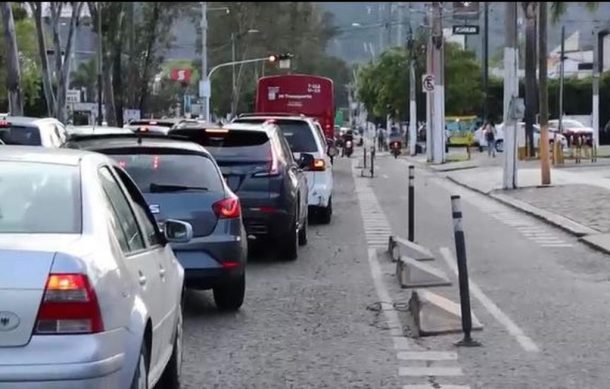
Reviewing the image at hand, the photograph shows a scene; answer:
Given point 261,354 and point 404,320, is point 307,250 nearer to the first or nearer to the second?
point 404,320

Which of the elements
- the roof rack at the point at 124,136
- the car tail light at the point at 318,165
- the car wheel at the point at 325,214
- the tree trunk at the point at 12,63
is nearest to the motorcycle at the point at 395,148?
the tree trunk at the point at 12,63

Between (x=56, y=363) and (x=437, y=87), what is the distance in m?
40.5

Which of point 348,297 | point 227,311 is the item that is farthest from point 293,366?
point 348,297

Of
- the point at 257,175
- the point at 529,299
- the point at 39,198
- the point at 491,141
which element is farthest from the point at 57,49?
the point at 39,198

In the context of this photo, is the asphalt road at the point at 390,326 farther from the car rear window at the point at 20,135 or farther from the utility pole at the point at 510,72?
the utility pole at the point at 510,72

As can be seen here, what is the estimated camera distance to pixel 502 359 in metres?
8.84

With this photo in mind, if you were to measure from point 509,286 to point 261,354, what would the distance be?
4.30 metres

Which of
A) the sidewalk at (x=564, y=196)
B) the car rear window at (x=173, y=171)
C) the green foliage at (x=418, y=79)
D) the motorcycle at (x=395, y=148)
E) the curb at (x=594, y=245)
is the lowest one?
the curb at (x=594, y=245)

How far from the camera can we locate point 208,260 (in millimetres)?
10531

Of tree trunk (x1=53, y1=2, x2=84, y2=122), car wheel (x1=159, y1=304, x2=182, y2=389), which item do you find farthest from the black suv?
tree trunk (x1=53, y1=2, x2=84, y2=122)

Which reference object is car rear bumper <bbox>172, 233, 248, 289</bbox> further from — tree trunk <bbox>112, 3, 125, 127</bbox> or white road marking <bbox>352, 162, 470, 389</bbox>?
tree trunk <bbox>112, 3, 125, 127</bbox>

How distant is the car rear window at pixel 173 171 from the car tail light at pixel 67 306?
589cm

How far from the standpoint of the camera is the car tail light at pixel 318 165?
19244 millimetres

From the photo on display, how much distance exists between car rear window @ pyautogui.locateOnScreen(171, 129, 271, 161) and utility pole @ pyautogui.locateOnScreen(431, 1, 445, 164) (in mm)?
29909
